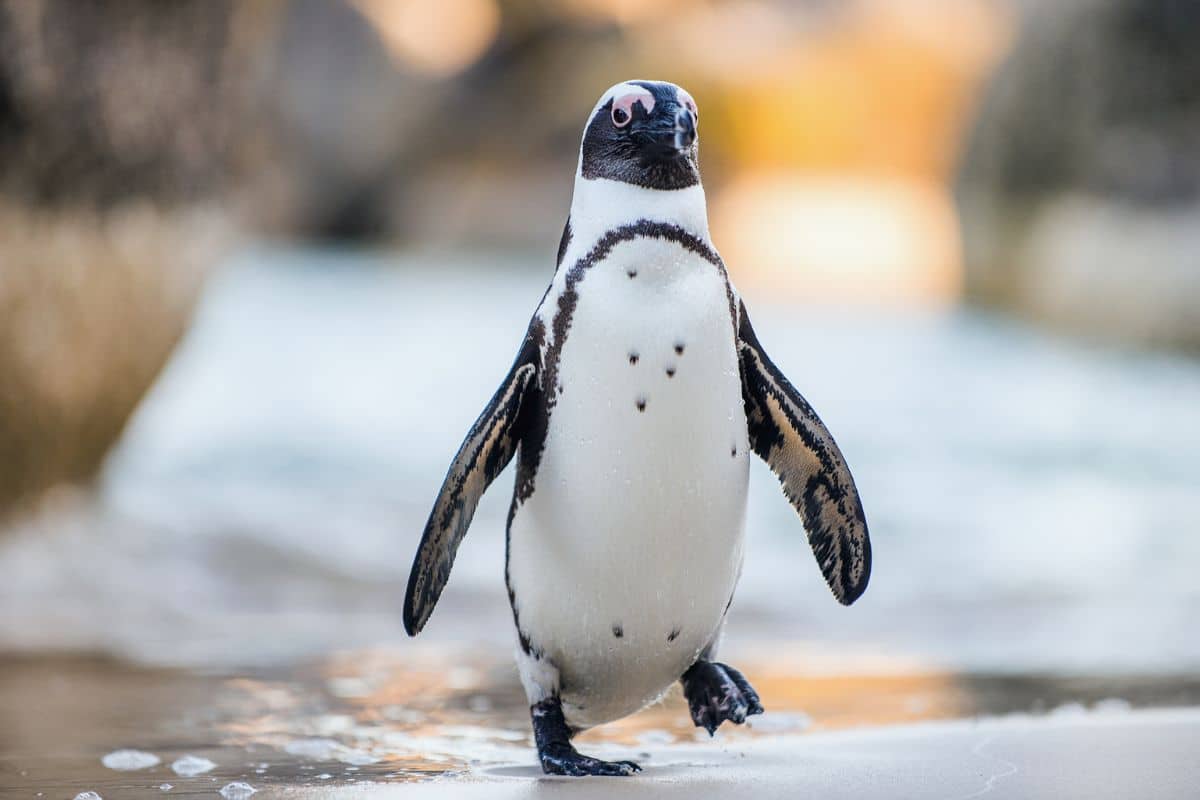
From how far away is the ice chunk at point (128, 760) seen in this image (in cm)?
268

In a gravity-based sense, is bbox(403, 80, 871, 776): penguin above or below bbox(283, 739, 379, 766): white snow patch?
above

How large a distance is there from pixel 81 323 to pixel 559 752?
3658mm

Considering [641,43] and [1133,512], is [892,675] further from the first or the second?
[641,43]

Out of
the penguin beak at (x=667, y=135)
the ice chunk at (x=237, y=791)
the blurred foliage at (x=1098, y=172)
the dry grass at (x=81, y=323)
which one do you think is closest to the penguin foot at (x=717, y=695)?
the ice chunk at (x=237, y=791)

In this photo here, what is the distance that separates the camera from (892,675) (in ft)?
13.0

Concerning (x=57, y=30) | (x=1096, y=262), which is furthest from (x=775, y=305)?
(x=57, y=30)

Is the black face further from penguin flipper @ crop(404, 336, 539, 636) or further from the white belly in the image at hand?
penguin flipper @ crop(404, 336, 539, 636)

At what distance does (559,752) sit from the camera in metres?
2.57

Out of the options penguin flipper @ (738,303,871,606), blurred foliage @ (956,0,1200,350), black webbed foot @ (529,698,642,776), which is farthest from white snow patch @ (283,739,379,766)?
blurred foliage @ (956,0,1200,350)

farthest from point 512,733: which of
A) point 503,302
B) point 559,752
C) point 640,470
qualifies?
point 503,302

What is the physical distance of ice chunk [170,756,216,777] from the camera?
2596 mm

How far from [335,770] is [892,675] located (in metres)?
1.78

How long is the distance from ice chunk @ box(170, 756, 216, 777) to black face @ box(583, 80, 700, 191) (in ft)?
3.73

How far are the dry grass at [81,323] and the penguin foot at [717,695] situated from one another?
3448 mm
